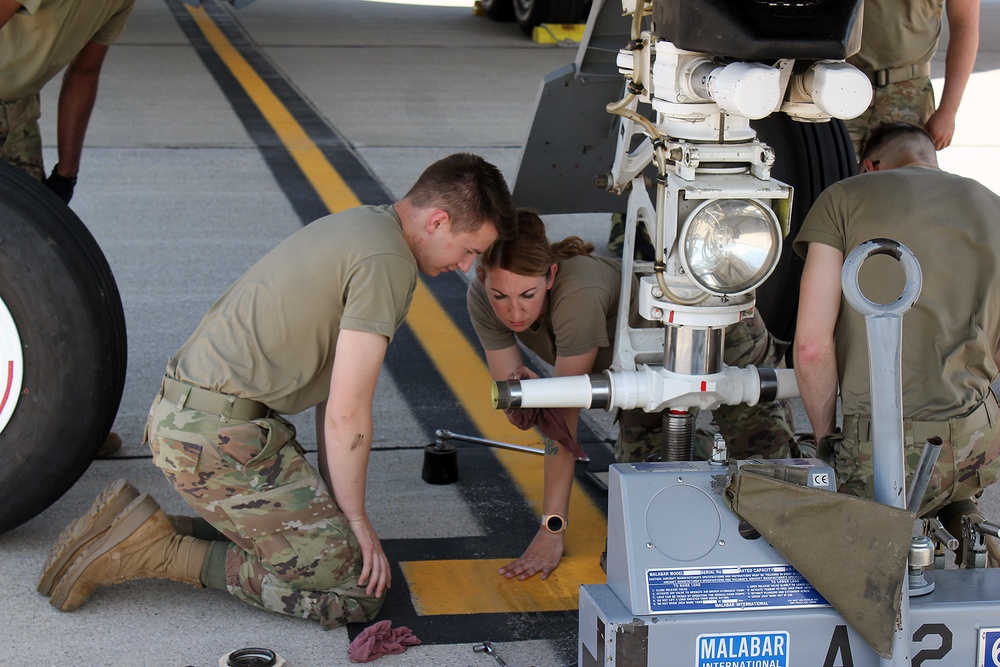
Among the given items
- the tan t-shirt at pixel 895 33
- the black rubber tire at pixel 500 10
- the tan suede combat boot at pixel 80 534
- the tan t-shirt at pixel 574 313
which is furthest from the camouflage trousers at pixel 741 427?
the black rubber tire at pixel 500 10

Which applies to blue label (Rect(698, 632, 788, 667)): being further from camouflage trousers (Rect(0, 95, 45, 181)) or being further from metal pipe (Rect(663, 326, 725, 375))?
camouflage trousers (Rect(0, 95, 45, 181))

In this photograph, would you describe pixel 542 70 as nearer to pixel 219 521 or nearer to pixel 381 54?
pixel 381 54

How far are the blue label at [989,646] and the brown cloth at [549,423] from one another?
983mm

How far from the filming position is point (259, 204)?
249 inches

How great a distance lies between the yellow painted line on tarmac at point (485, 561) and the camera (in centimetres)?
291

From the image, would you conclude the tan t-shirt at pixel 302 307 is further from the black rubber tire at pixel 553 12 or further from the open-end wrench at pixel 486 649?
the black rubber tire at pixel 553 12

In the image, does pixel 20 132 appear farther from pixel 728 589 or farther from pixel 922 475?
pixel 922 475

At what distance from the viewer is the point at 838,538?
2.16 meters

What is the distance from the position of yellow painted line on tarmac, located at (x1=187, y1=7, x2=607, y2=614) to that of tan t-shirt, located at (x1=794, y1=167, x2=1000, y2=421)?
36.1 inches

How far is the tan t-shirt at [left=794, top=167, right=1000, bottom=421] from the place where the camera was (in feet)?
8.60

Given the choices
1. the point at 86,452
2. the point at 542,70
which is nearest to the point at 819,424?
the point at 86,452

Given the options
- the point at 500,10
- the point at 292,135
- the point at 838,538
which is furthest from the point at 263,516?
the point at 500,10

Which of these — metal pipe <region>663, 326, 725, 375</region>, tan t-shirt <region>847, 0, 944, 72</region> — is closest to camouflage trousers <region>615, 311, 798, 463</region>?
metal pipe <region>663, 326, 725, 375</region>

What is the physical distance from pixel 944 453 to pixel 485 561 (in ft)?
3.75
